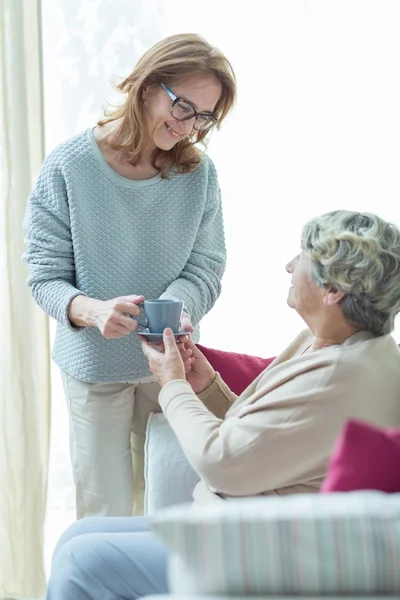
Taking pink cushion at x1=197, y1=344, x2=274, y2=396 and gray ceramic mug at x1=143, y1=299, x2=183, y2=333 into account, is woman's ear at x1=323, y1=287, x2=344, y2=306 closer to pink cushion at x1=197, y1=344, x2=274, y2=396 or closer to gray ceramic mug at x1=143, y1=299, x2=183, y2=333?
gray ceramic mug at x1=143, y1=299, x2=183, y2=333

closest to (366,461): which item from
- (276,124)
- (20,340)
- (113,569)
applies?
(113,569)

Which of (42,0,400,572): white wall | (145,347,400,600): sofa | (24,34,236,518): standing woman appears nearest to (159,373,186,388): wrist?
(24,34,236,518): standing woman

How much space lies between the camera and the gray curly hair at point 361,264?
71.9 inches

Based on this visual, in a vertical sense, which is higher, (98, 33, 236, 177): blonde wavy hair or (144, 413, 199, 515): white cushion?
(98, 33, 236, 177): blonde wavy hair

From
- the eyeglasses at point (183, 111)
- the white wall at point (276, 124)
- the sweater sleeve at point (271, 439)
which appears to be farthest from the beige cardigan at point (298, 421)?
the white wall at point (276, 124)

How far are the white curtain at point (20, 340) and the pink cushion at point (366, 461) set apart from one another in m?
1.84

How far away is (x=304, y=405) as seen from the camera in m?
1.74

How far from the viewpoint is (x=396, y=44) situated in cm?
312

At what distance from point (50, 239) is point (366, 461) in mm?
1301

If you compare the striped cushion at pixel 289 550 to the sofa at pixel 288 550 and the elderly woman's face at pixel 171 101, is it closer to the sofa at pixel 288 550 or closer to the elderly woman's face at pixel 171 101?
the sofa at pixel 288 550

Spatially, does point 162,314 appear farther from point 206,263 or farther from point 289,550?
point 289,550

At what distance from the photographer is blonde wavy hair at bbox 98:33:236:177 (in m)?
2.26

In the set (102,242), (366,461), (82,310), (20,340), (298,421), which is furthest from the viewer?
(20,340)

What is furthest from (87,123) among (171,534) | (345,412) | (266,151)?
(171,534)
